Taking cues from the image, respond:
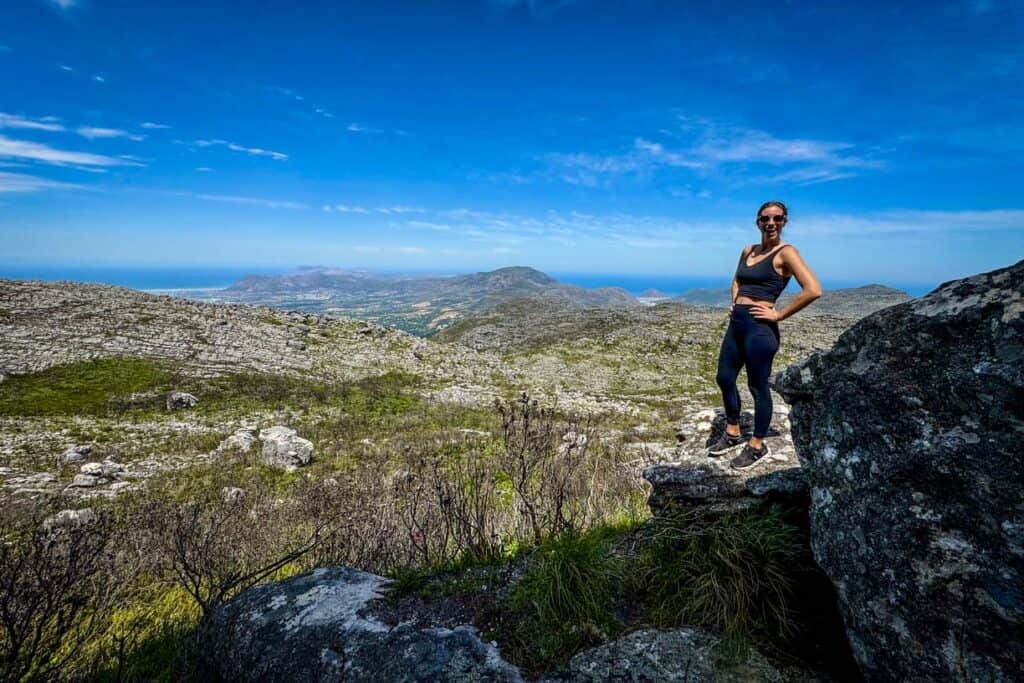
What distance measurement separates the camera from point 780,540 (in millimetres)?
3697

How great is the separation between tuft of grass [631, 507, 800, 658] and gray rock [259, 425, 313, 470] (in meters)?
13.2

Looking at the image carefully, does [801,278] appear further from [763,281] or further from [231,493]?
[231,493]

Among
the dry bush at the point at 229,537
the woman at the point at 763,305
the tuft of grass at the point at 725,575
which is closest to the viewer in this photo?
the tuft of grass at the point at 725,575

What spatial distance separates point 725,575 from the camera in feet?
11.9

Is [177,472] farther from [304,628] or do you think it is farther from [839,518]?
[839,518]

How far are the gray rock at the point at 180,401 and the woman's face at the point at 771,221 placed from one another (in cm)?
2355

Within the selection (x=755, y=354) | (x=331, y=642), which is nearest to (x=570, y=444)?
(x=755, y=354)

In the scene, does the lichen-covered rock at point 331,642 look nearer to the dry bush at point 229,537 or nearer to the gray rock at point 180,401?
the dry bush at point 229,537

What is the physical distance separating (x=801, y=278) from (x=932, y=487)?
9.62 ft

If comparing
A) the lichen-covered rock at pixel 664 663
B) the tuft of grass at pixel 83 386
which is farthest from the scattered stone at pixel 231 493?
the tuft of grass at pixel 83 386

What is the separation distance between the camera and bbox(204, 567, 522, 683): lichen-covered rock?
326 cm

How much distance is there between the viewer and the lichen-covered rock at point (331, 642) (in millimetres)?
3264

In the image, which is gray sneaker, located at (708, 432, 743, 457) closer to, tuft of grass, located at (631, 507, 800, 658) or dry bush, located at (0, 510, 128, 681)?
tuft of grass, located at (631, 507, 800, 658)

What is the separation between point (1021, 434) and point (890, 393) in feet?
2.15
